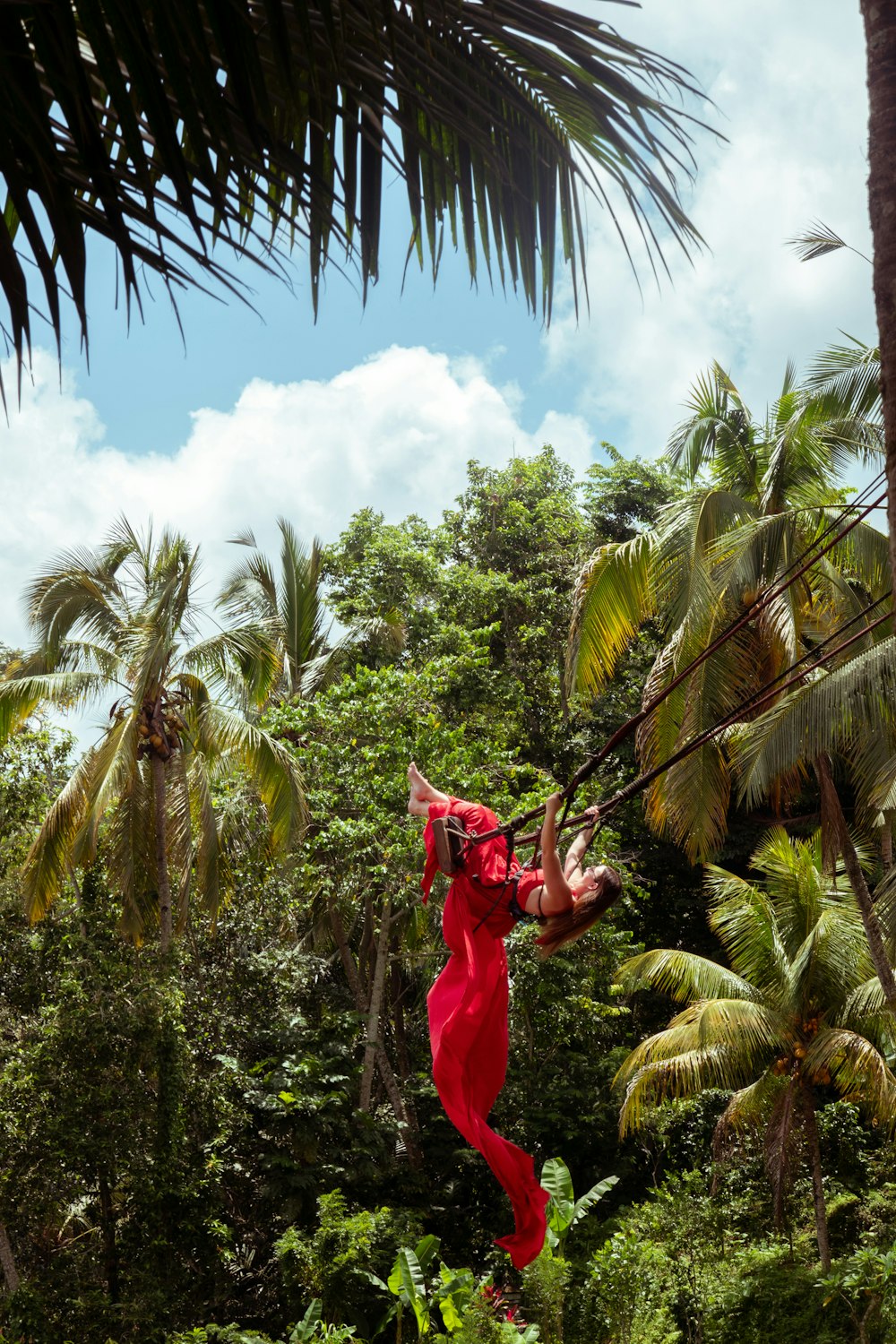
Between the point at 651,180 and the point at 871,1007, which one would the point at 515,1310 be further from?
the point at 651,180

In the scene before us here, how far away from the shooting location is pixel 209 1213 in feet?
36.1

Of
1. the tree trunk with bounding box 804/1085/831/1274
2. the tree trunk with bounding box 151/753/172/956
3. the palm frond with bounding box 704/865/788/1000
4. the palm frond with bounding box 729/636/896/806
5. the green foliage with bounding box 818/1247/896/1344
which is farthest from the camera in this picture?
the palm frond with bounding box 704/865/788/1000

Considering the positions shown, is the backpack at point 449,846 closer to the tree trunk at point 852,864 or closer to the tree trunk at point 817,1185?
the tree trunk at point 852,864

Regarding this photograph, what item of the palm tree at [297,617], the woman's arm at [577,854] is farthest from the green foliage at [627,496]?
the woman's arm at [577,854]

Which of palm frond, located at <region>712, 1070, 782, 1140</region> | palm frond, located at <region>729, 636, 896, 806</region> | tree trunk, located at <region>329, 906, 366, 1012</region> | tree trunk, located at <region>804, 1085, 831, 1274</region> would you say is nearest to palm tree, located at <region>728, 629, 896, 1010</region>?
palm frond, located at <region>729, 636, 896, 806</region>

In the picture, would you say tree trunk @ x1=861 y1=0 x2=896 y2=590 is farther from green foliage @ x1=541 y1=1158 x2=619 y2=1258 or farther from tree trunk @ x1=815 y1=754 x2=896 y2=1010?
green foliage @ x1=541 y1=1158 x2=619 y2=1258

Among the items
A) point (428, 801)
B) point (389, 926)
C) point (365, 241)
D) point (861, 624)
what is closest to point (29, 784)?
point (389, 926)

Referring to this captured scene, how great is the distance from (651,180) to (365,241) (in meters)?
0.62

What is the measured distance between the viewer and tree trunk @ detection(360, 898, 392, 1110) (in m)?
12.9

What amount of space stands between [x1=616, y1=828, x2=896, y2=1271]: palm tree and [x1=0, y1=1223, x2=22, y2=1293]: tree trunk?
225 inches

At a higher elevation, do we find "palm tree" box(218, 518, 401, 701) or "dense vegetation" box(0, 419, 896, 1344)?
"palm tree" box(218, 518, 401, 701)

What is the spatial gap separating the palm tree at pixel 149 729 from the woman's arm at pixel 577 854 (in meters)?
7.49

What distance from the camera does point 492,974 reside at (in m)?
3.52

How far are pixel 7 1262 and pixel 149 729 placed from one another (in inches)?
195
